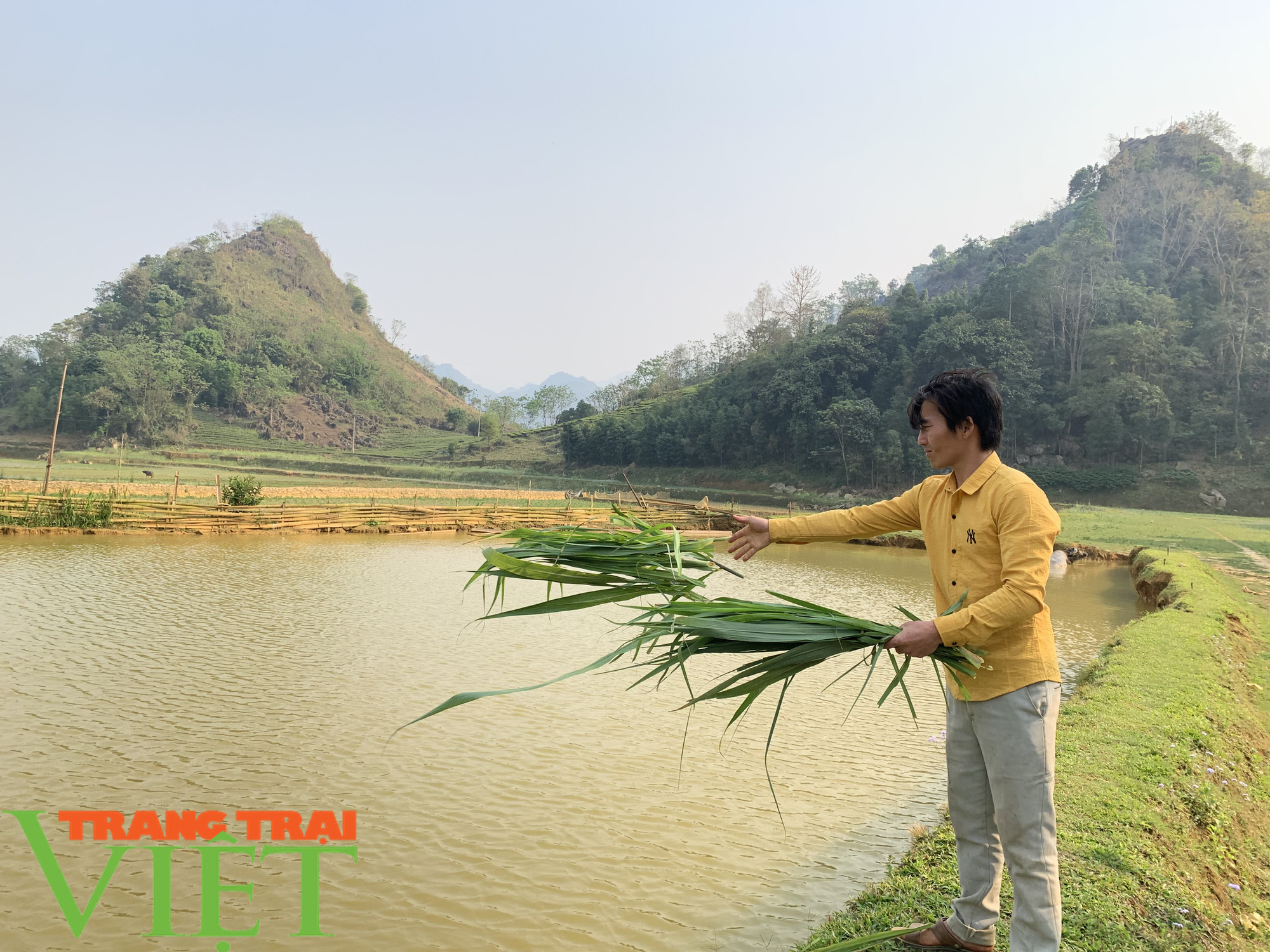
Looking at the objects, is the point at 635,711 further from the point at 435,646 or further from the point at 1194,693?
the point at 1194,693

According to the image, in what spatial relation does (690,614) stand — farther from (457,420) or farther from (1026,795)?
(457,420)

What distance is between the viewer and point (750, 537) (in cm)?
232

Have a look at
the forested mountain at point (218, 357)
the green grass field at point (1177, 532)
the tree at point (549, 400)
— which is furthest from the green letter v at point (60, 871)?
the tree at point (549, 400)

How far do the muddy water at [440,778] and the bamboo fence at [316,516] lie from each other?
529cm

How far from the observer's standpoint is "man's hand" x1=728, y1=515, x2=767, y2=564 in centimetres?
228

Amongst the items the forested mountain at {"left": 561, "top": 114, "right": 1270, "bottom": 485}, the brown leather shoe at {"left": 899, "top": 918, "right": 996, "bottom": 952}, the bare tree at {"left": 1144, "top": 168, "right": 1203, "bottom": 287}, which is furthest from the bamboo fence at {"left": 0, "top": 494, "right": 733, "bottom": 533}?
the bare tree at {"left": 1144, "top": 168, "right": 1203, "bottom": 287}

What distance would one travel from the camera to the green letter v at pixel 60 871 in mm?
2838

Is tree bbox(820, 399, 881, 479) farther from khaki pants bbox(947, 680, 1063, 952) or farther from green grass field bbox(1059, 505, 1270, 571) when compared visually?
khaki pants bbox(947, 680, 1063, 952)

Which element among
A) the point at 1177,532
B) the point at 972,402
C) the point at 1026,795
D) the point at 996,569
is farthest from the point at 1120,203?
the point at 1026,795

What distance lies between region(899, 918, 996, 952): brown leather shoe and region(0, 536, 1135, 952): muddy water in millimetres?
743

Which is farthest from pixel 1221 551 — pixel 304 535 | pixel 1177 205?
pixel 1177 205

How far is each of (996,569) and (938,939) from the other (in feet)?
3.93

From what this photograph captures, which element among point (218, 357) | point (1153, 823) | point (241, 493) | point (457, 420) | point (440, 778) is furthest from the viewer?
point (457, 420)

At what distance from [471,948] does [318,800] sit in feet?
5.09
